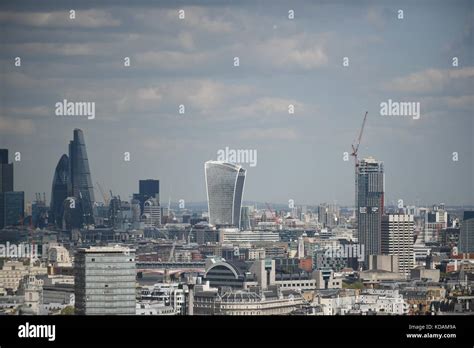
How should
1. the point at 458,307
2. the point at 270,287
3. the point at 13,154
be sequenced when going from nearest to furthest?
the point at 458,307 → the point at 13,154 → the point at 270,287

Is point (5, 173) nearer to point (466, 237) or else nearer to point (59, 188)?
point (59, 188)

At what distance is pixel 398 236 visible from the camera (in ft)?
115

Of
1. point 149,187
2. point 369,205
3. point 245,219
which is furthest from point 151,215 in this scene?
point 369,205

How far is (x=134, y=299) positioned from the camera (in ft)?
63.6

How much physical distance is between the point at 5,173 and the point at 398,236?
1209 cm

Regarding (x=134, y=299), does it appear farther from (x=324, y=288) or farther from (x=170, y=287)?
(x=324, y=288)

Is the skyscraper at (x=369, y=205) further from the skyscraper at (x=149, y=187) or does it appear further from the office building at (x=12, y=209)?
the office building at (x=12, y=209)

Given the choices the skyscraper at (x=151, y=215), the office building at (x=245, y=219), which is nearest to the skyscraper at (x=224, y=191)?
the office building at (x=245, y=219)

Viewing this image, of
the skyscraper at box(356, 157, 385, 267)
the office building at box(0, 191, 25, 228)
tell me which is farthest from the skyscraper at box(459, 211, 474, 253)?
the office building at box(0, 191, 25, 228)

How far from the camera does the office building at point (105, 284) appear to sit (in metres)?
18.3
